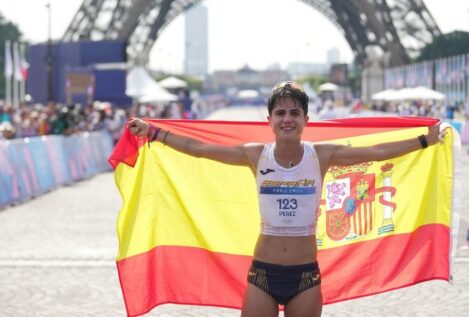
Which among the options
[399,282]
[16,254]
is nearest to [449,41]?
[16,254]

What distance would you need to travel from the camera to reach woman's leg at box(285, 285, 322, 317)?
4.64 meters

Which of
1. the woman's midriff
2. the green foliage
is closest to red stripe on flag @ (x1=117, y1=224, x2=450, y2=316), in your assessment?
the woman's midriff

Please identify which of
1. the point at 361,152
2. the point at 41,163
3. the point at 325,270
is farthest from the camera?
the point at 41,163

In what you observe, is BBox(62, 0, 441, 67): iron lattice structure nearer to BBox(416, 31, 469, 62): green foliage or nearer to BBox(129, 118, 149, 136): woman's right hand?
BBox(416, 31, 469, 62): green foliage

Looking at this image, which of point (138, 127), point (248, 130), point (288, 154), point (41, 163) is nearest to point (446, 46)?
point (41, 163)

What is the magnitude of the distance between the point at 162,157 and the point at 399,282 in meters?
1.60

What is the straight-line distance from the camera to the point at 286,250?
4727 millimetres

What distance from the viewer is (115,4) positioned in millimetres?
57812

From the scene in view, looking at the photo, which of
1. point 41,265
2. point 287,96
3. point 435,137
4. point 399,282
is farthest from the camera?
point 41,265

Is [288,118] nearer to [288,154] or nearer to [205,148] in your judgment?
[288,154]

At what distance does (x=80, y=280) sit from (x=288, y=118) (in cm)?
487

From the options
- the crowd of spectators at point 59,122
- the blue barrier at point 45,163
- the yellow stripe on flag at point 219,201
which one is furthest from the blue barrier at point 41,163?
the yellow stripe on flag at point 219,201

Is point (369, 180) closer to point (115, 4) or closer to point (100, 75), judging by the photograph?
point (100, 75)

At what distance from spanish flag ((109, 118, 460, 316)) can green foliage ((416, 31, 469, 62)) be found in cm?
5172
